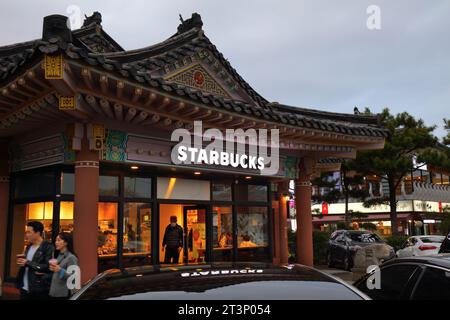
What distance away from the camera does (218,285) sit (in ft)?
9.86

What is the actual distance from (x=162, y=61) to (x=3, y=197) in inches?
206

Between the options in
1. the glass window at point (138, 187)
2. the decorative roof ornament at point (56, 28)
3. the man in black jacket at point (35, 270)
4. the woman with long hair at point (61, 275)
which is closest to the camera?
the woman with long hair at point (61, 275)

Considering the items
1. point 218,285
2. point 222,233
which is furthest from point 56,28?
point 222,233

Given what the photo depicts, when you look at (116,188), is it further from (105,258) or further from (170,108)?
(170,108)

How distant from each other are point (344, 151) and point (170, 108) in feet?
23.2

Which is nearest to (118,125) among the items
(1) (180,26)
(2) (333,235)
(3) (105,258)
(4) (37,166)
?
(4) (37,166)

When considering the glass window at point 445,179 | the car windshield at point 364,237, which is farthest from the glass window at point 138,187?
the glass window at point 445,179

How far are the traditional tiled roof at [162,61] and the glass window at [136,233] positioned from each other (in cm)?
331

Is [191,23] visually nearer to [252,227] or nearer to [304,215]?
[252,227]

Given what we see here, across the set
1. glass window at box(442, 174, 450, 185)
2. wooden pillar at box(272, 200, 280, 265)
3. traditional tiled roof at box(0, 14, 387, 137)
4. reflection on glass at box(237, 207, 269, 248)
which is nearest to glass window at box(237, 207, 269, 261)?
reflection on glass at box(237, 207, 269, 248)

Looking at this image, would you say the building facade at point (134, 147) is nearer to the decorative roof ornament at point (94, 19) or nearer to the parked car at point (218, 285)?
the decorative roof ornament at point (94, 19)

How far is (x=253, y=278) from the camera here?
3.22m

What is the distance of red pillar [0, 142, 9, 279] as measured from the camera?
11.0 m

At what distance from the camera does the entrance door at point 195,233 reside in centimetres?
1291
